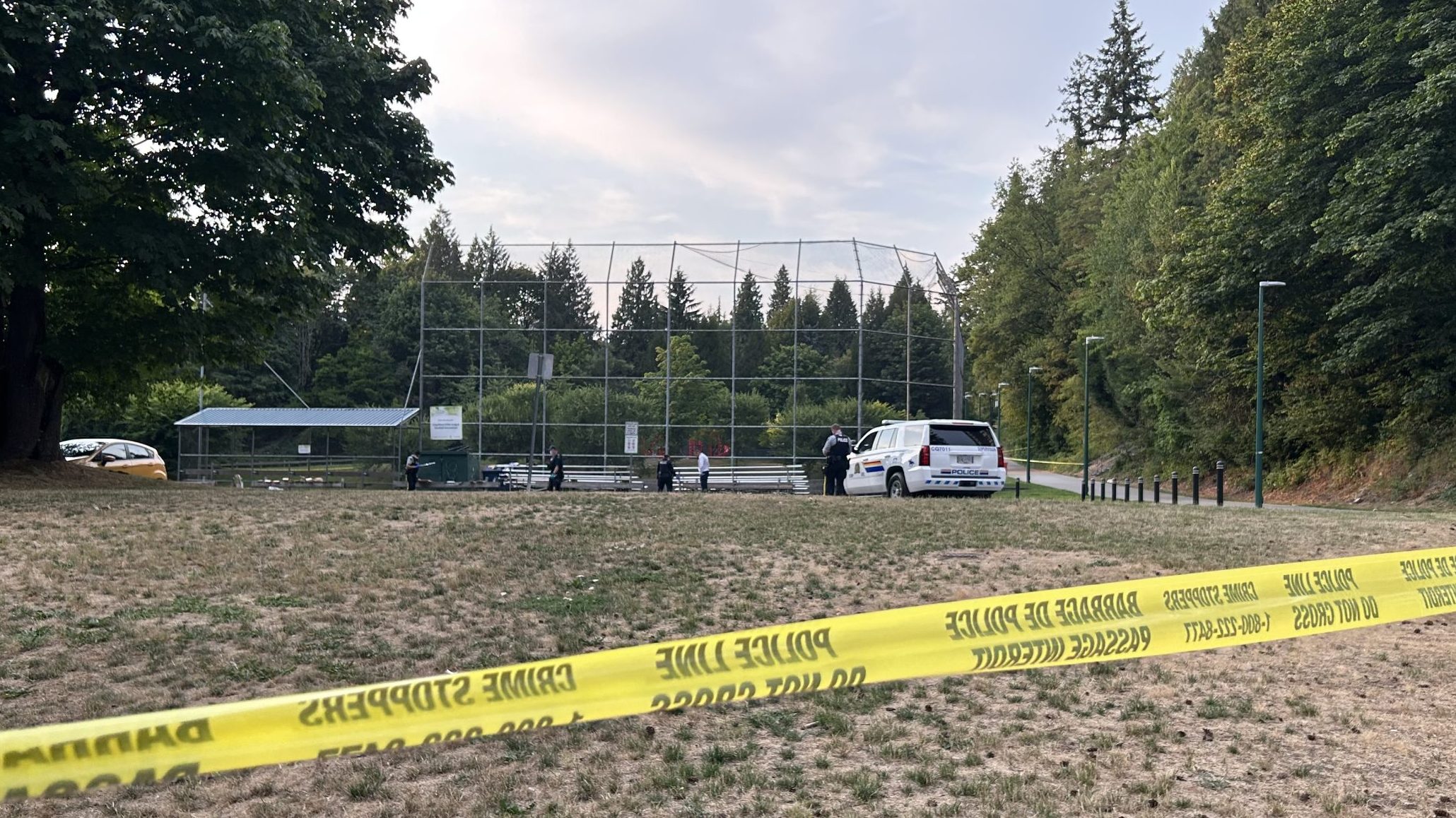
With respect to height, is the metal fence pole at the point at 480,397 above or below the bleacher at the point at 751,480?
above

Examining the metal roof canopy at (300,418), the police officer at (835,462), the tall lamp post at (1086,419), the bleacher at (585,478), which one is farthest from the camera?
the tall lamp post at (1086,419)

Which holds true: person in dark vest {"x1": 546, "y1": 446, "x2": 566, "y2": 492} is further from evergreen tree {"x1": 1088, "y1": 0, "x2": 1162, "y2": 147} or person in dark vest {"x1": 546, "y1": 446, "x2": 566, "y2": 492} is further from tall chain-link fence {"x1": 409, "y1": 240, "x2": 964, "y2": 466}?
evergreen tree {"x1": 1088, "y1": 0, "x2": 1162, "y2": 147}

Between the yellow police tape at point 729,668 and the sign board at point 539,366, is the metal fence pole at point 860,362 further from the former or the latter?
the yellow police tape at point 729,668

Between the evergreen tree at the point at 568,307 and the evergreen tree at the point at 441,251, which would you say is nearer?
the evergreen tree at the point at 568,307

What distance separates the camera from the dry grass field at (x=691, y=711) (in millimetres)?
4680

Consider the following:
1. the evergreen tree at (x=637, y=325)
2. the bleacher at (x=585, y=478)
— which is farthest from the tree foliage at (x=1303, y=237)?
the bleacher at (x=585, y=478)

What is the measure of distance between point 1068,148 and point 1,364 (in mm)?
57262

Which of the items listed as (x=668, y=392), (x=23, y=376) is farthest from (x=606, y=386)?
(x=23, y=376)

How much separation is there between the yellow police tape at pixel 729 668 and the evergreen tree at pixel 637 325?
1218 inches

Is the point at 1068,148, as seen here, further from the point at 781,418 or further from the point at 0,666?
the point at 0,666

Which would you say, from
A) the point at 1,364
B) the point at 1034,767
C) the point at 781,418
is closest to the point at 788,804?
the point at 1034,767

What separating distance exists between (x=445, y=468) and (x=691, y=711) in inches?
1218

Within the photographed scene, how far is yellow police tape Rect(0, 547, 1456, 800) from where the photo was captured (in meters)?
3.68

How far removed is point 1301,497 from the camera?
33281 mm
